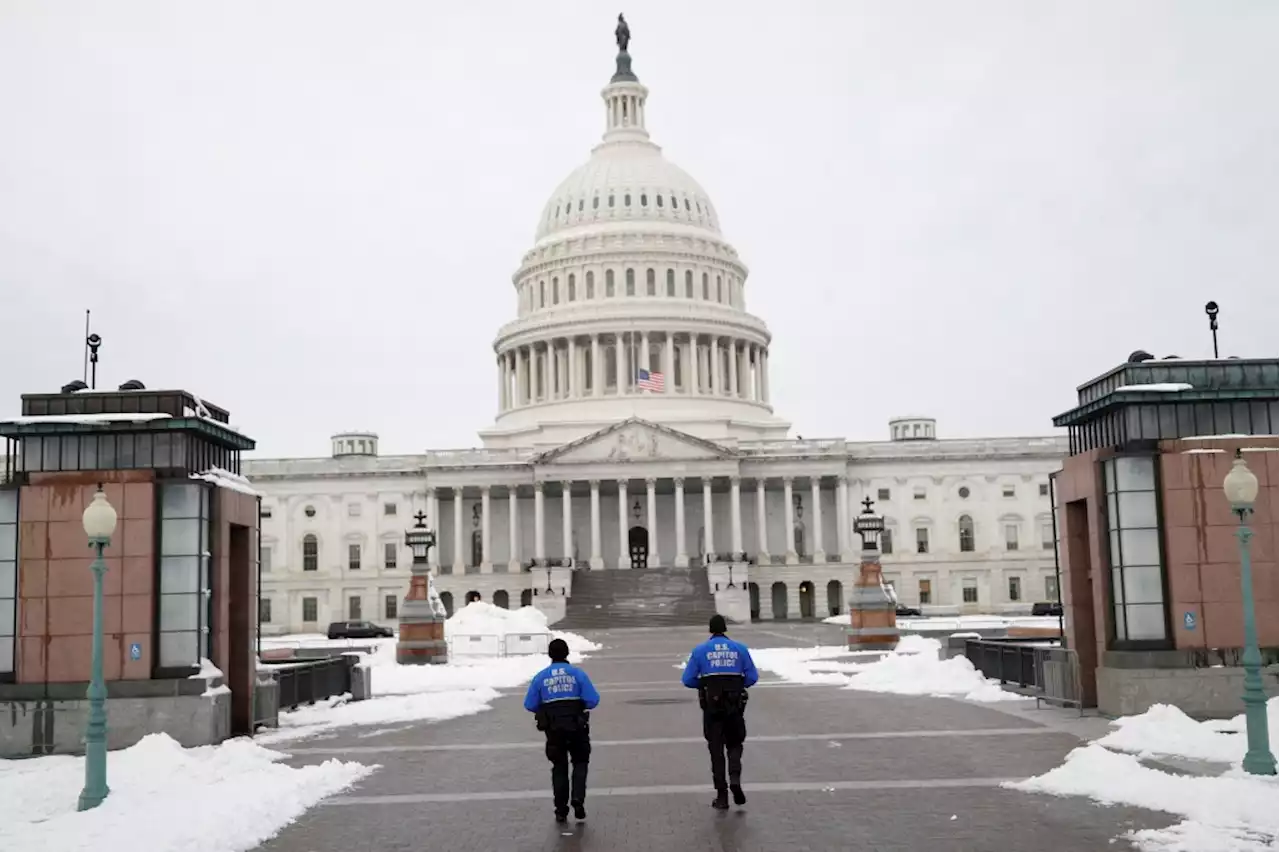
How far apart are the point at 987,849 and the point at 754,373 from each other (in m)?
116

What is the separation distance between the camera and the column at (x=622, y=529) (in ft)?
349

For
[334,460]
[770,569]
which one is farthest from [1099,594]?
[334,460]

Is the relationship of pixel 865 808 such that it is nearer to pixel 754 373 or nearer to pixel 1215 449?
pixel 1215 449

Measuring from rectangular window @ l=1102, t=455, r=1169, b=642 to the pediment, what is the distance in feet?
270

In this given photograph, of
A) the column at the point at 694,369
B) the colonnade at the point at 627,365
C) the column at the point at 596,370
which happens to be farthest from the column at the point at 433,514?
the column at the point at 694,369

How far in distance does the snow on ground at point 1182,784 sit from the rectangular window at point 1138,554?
225 centimetres

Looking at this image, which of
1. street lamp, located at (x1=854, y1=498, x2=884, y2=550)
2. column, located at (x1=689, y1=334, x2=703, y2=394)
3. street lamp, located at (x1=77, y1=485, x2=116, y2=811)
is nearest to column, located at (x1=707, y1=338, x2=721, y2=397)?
column, located at (x1=689, y1=334, x2=703, y2=394)

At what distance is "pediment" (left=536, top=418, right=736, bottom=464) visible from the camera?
349ft

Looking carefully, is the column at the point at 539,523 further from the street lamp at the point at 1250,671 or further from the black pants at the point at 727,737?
the black pants at the point at 727,737

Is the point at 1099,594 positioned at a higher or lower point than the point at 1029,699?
higher

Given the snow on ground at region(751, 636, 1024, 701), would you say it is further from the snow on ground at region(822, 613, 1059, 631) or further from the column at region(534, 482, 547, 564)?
the column at region(534, 482, 547, 564)

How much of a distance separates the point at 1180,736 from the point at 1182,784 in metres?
4.14

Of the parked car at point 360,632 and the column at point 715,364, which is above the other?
the column at point 715,364

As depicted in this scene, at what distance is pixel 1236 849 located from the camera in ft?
43.9
